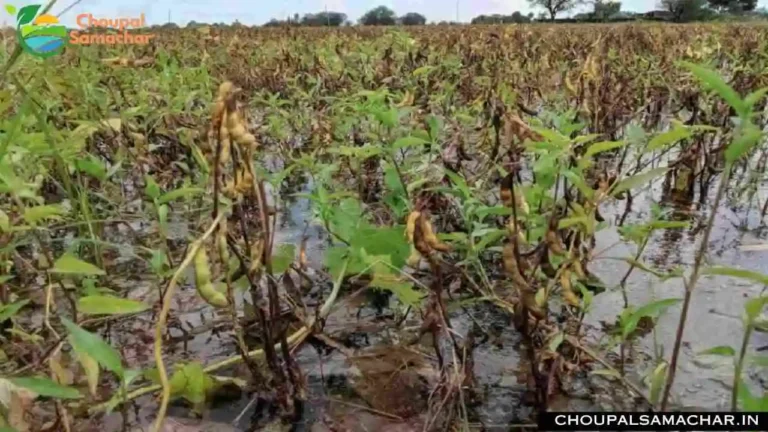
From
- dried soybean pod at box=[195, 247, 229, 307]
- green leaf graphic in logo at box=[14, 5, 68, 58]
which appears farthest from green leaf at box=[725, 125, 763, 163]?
green leaf graphic in logo at box=[14, 5, 68, 58]

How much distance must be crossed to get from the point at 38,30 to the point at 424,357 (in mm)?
1182

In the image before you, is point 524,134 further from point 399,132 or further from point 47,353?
point 399,132

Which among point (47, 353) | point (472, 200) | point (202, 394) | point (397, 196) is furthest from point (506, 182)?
point (47, 353)

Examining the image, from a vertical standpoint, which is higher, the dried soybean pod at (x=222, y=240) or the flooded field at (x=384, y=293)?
the dried soybean pod at (x=222, y=240)

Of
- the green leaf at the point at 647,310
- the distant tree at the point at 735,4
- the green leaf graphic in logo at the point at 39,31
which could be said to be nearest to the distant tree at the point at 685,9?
the distant tree at the point at 735,4

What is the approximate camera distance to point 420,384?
162 centimetres

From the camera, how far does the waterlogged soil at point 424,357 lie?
59.3 inches

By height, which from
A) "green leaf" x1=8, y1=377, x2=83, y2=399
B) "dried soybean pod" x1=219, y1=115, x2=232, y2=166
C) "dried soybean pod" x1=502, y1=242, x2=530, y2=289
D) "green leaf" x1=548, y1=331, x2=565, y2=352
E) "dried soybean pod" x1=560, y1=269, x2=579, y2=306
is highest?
"dried soybean pod" x1=219, y1=115, x2=232, y2=166

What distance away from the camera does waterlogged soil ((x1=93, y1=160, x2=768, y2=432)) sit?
1.51 meters

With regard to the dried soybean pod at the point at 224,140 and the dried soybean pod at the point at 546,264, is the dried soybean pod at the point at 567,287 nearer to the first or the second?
the dried soybean pod at the point at 546,264

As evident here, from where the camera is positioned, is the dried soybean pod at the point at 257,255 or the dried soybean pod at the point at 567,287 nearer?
the dried soybean pod at the point at 257,255

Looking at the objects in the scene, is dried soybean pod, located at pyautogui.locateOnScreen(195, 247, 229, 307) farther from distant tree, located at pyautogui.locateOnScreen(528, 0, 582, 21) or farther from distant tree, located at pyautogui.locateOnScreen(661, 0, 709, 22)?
distant tree, located at pyautogui.locateOnScreen(528, 0, 582, 21)

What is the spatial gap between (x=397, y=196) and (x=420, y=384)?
2.36 ft

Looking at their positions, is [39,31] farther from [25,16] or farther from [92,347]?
[92,347]
